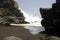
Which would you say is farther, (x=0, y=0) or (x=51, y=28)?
(x=0, y=0)

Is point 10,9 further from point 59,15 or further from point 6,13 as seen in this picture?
point 59,15

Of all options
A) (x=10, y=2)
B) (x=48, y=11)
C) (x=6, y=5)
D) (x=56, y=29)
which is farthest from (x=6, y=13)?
(x=56, y=29)

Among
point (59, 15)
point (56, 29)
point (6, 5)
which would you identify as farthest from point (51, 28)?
point (6, 5)

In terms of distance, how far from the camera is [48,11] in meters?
38.2

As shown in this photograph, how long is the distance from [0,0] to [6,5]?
5193mm

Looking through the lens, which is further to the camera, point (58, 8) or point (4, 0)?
point (4, 0)

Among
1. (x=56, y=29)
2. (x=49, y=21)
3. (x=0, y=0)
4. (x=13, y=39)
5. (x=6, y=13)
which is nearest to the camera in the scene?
(x=13, y=39)

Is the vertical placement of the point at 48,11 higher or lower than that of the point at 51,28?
higher

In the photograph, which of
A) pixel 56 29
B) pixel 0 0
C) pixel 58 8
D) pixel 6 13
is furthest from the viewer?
pixel 0 0

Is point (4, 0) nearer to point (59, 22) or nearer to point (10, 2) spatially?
point (10, 2)

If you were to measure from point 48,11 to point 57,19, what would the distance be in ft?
27.5

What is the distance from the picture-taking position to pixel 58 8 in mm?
29312

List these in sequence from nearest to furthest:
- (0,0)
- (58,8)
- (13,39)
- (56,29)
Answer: (13,39) < (58,8) < (56,29) < (0,0)

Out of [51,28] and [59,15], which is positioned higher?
[59,15]
